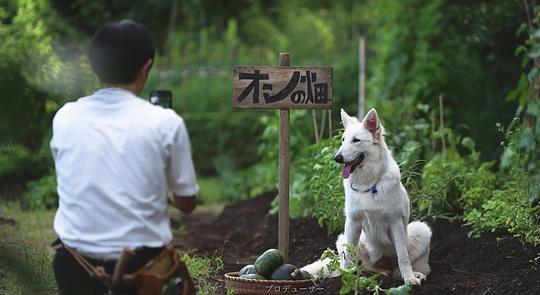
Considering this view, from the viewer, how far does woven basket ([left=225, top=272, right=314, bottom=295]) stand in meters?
5.47

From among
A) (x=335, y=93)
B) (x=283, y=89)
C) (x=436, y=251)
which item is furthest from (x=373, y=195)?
(x=335, y=93)

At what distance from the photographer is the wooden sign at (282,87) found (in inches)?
242

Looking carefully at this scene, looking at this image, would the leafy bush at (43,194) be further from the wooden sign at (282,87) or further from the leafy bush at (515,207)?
the leafy bush at (515,207)

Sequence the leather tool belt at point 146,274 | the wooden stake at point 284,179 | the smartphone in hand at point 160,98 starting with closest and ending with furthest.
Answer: the leather tool belt at point 146,274
the wooden stake at point 284,179
the smartphone in hand at point 160,98

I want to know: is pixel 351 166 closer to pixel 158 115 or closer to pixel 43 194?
pixel 158 115

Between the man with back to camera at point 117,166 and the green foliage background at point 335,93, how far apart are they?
0.15 meters

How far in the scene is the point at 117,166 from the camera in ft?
11.5

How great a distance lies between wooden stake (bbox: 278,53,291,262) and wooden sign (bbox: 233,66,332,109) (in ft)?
0.50

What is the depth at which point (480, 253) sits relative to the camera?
6.78m

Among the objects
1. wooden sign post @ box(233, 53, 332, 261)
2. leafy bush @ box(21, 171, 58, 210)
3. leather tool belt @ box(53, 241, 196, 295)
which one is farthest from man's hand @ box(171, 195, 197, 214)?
leafy bush @ box(21, 171, 58, 210)

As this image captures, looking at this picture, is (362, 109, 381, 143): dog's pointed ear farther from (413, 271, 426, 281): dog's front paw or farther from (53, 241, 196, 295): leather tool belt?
(53, 241, 196, 295): leather tool belt

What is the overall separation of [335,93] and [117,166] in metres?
12.3

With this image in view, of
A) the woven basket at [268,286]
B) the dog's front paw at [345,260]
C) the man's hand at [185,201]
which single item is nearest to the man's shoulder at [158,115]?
the man's hand at [185,201]

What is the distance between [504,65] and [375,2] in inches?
83.8
